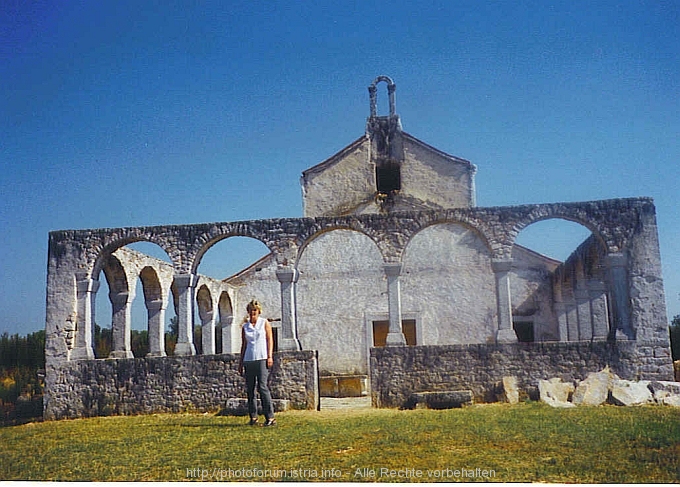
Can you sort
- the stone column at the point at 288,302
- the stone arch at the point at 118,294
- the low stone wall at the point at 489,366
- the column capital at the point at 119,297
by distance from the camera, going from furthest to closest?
1. the column capital at the point at 119,297
2. the stone arch at the point at 118,294
3. the stone column at the point at 288,302
4. the low stone wall at the point at 489,366

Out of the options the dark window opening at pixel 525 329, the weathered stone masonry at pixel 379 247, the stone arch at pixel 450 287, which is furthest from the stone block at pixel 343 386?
the weathered stone masonry at pixel 379 247

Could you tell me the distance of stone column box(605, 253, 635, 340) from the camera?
1080cm

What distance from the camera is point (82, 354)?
38.3ft

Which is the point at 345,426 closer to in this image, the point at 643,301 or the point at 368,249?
the point at 643,301

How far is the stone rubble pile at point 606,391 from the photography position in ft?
32.2

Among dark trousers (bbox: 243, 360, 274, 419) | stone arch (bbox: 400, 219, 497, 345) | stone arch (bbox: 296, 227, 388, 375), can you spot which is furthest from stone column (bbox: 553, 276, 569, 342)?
dark trousers (bbox: 243, 360, 274, 419)

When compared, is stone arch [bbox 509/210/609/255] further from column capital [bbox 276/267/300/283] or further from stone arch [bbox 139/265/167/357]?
stone arch [bbox 139/265/167/357]

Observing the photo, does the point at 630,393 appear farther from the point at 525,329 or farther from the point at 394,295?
the point at 525,329

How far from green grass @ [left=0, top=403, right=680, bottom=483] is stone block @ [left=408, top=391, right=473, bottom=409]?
39cm

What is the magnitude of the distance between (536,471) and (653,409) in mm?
3632

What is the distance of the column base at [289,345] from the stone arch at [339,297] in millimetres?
4999

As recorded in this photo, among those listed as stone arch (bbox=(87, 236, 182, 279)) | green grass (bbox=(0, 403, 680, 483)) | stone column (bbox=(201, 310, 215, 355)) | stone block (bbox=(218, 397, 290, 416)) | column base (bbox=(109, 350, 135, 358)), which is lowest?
green grass (bbox=(0, 403, 680, 483))

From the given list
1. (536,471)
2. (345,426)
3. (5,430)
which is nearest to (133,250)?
(5,430)

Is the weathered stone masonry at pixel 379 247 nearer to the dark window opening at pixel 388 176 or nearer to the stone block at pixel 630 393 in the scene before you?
the stone block at pixel 630 393
